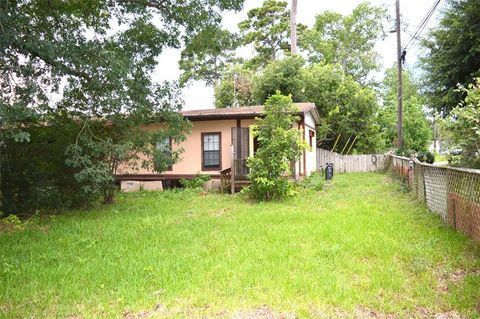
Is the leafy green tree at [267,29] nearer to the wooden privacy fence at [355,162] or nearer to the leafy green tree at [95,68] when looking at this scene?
the wooden privacy fence at [355,162]

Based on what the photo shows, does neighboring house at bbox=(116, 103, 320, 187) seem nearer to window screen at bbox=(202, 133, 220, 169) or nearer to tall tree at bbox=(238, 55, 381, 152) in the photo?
window screen at bbox=(202, 133, 220, 169)

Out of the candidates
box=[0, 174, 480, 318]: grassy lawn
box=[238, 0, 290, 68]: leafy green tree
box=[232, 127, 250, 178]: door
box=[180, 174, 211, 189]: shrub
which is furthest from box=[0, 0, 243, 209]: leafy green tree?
box=[238, 0, 290, 68]: leafy green tree

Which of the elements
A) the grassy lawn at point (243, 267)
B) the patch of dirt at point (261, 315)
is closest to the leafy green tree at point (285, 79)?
the grassy lawn at point (243, 267)

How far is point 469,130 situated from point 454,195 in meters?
2.32

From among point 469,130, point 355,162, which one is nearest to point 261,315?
point 469,130

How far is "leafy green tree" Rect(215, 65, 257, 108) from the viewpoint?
26.8m

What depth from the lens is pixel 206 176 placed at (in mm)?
14844

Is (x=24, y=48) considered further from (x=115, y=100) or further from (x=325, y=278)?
(x=325, y=278)

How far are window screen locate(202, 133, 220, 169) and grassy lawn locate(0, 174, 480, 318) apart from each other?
6497 mm

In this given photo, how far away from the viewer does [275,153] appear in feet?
36.5

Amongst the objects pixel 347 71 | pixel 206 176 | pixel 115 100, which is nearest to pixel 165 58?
pixel 115 100

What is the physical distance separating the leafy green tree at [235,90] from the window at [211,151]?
11.1 m

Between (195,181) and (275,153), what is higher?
(275,153)

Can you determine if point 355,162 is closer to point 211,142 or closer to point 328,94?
point 328,94
